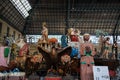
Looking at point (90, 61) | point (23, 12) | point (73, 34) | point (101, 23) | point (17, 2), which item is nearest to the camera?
point (90, 61)

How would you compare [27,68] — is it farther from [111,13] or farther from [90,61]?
[111,13]

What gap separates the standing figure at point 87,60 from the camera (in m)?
8.23

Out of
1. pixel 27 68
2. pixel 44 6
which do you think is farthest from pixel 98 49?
pixel 44 6

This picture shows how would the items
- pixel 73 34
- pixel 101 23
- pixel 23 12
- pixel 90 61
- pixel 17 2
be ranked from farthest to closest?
pixel 101 23, pixel 23 12, pixel 17 2, pixel 73 34, pixel 90 61

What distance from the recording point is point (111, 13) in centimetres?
3231

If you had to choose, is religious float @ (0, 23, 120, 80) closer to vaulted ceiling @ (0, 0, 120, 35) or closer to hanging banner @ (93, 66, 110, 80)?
hanging banner @ (93, 66, 110, 80)

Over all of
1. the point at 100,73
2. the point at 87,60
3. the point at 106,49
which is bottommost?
the point at 100,73

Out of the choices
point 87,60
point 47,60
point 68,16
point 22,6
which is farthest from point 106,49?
point 22,6

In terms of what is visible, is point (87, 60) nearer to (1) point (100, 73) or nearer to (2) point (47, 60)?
(1) point (100, 73)

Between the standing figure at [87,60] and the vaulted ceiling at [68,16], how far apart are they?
65.8ft

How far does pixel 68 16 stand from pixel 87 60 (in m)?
23.1

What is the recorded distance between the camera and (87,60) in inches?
330

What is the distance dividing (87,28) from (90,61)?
88.6 feet

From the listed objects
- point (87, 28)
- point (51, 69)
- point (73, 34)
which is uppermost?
point (87, 28)
